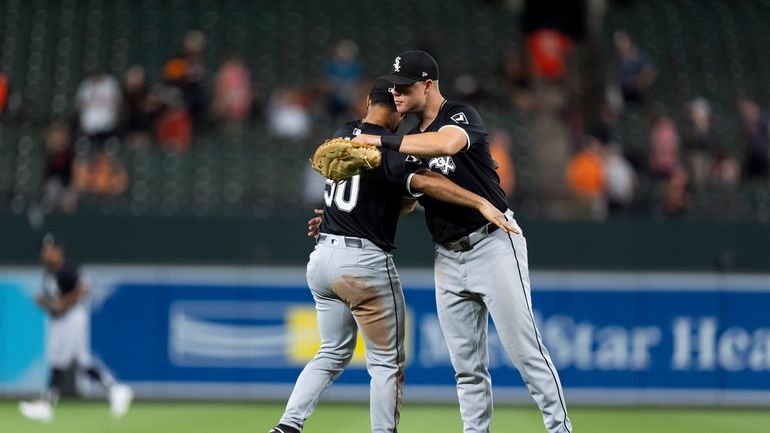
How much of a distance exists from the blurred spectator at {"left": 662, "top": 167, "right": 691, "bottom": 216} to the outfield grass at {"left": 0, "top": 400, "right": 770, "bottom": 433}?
7.18 feet

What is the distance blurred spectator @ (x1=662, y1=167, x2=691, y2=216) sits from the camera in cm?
1282

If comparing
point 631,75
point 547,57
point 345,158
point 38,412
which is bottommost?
point 38,412

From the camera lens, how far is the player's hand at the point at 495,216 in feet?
20.7

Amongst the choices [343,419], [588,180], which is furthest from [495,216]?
[588,180]

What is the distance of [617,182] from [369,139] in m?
7.27

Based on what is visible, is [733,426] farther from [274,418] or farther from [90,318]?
[90,318]

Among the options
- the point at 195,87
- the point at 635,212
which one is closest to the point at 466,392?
the point at 635,212

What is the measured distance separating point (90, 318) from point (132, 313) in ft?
1.35

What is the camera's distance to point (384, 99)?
21.9 feet

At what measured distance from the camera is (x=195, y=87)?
45.8 ft

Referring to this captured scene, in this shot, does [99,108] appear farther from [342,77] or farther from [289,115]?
[342,77]

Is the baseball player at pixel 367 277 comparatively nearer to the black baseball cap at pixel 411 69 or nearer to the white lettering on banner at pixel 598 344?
the black baseball cap at pixel 411 69

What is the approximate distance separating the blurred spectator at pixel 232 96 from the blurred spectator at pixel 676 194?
15.5ft

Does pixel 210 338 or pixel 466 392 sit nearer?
pixel 466 392
